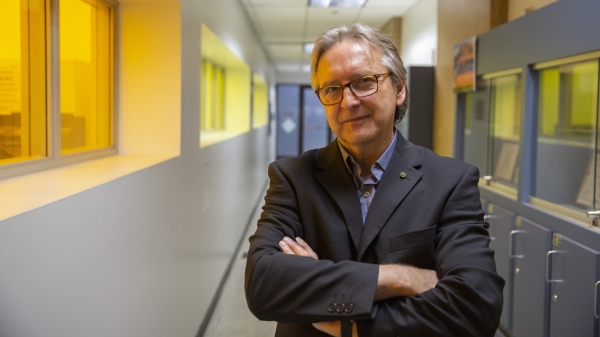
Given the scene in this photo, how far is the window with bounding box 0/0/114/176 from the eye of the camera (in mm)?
2182

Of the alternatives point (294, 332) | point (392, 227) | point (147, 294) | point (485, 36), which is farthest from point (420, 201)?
point (485, 36)

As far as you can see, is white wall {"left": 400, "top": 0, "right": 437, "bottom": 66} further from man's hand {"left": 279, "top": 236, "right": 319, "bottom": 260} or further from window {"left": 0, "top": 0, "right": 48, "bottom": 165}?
man's hand {"left": 279, "top": 236, "right": 319, "bottom": 260}

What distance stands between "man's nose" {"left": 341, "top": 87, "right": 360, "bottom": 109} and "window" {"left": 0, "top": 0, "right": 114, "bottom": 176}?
1306 mm

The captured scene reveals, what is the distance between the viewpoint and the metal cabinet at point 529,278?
10.4ft

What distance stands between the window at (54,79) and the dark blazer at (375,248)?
1171 mm

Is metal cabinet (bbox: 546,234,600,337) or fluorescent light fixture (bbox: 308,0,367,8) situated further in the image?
fluorescent light fixture (bbox: 308,0,367,8)

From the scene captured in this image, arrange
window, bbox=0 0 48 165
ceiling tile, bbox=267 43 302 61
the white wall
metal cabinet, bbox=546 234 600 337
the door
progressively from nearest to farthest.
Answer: window, bbox=0 0 48 165 < metal cabinet, bbox=546 234 600 337 < the white wall < ceiling tile, bbox=267 43 302 61 < the door

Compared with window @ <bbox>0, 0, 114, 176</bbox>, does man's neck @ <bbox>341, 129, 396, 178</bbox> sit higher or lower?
lower

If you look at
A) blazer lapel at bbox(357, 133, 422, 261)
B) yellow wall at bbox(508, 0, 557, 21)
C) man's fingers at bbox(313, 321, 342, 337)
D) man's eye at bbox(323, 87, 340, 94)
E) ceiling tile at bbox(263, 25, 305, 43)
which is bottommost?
man's fingers at bbox(313, 321, 342, 337)

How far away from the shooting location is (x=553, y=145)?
11.0ft

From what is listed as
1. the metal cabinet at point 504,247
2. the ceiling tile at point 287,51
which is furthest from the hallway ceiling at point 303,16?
the metal cabinet at point 504,247

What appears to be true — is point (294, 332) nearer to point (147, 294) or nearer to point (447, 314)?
point (447, 314)

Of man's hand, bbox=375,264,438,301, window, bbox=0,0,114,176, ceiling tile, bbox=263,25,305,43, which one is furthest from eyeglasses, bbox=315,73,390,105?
ceiling tile, bbox=263,25,305,43

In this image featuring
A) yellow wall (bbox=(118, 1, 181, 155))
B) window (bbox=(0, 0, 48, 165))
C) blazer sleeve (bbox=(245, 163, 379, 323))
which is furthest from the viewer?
yellow wall (bbox=(118, 1, 181, 155))
